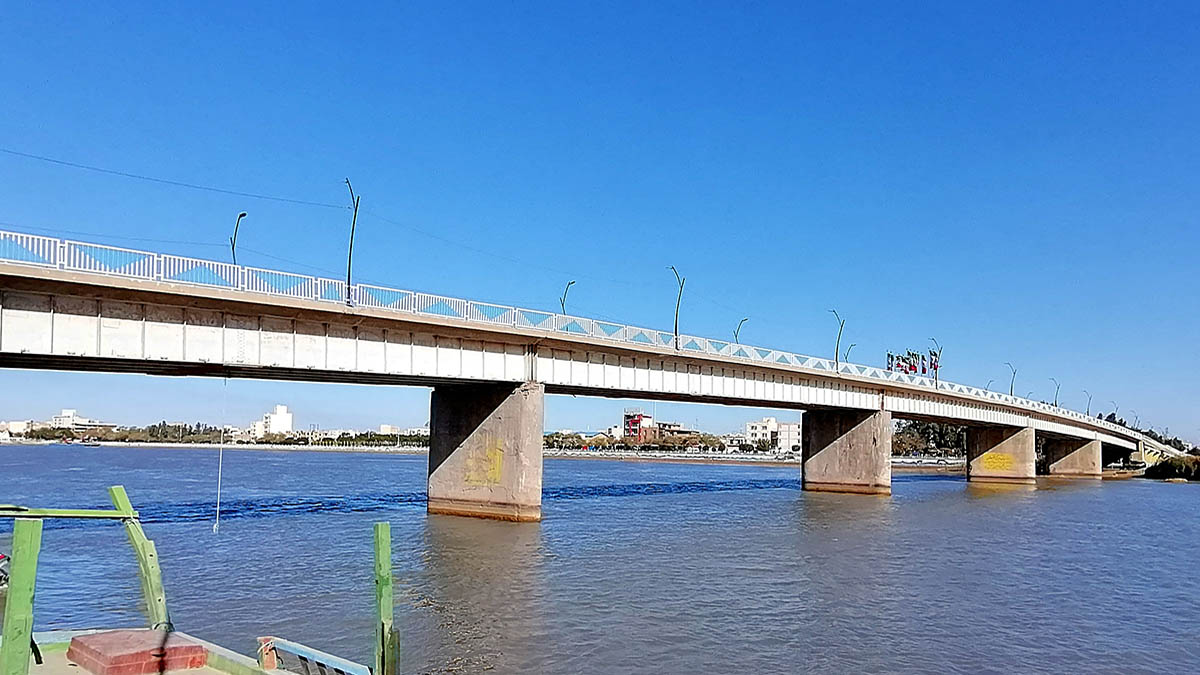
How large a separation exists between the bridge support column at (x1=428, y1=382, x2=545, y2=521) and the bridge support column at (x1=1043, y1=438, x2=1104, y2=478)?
96.9m

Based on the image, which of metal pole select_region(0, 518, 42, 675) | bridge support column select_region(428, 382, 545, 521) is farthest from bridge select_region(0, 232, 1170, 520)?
metal pole select_region(0, 518, 42, 675)

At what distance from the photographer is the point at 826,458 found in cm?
7306

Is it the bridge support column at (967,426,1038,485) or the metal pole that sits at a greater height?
the metal pole

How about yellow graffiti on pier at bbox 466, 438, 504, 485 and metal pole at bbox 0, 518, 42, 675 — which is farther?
yellow graffiti on pier at bbox 466, 438, 504, 485

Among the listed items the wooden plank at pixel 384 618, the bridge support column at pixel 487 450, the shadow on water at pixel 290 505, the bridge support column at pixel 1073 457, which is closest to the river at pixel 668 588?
the shadow on water at pixel 290 505

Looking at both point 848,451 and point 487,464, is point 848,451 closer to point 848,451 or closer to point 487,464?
point 848,451

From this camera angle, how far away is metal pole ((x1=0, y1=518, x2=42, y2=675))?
430 inches

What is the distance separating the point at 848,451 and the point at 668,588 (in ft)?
161

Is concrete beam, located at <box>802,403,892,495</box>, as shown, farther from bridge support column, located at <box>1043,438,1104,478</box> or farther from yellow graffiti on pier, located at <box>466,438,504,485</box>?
bridge support column, located at <box>1043,438,1104,478</box>

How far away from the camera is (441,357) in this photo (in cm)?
3956

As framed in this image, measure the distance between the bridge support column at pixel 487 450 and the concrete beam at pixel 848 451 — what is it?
118 ft

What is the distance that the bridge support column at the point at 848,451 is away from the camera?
69.4m

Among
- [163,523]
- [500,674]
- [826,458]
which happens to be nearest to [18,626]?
[500,674]

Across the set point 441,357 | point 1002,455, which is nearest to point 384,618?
point 441,357
